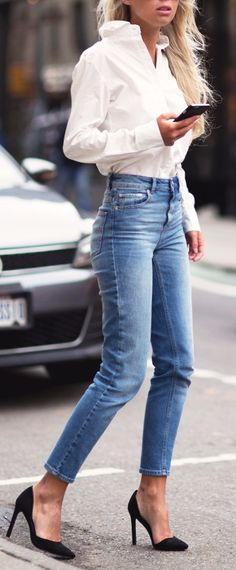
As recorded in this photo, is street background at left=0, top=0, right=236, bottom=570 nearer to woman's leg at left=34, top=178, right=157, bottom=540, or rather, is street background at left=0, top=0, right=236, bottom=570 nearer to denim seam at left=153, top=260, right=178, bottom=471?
woman's leg at left=34, top=178, right=157, bottom=540

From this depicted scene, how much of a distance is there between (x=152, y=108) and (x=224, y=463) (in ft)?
7.24

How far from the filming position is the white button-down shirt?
4488 millimetres

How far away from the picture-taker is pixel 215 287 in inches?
535

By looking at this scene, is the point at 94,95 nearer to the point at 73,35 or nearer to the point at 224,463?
the point at 224,463

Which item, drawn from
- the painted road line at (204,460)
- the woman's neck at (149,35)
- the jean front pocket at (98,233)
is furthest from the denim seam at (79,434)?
the painted road line at (204,460)

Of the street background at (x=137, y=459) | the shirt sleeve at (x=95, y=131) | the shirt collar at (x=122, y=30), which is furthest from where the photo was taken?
the street background at (x=137, y=459)

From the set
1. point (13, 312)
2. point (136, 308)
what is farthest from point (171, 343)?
point (13, 312)

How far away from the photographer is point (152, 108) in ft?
15.0

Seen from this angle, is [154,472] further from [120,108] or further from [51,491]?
[120,108]

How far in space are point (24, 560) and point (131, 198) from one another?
1.13m

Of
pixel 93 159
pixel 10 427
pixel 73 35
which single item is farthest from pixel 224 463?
pixel 73 35

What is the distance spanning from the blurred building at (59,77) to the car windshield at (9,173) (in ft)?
39.8

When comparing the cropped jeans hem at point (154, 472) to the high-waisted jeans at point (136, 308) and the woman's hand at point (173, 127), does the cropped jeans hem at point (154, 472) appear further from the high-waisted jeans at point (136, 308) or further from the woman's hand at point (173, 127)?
the woman's hand at point (173, 127)

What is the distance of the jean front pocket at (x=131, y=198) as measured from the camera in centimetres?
461
